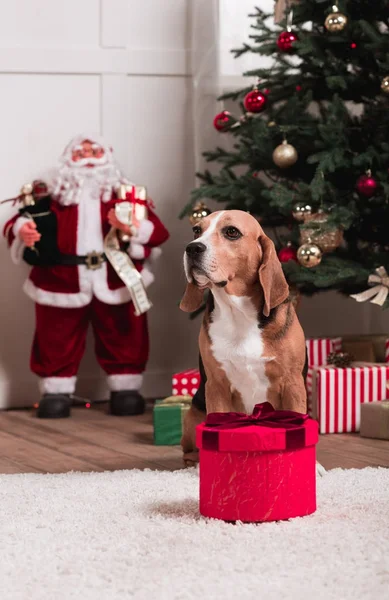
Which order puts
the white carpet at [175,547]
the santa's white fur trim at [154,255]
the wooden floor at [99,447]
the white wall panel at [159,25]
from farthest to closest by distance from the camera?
the white wall panel at [159,25]
the santa's white fur trim at [154,255]
the wooden floor at [99,447]
the white carpet at [175,547]

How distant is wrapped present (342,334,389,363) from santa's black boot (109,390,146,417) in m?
0.92

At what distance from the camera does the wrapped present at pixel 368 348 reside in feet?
12.4

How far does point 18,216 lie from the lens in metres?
4.02

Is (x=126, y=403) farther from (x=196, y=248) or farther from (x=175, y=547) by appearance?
(x=175, y=547)

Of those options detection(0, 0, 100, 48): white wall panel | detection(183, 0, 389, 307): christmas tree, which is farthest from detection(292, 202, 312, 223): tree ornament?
detection(0, 0, 100, 48): white wall panel

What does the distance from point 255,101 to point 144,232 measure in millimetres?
761

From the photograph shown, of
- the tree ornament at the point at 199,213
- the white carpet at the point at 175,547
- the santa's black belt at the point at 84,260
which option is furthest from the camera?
the santa's black belt at the point at 84,260

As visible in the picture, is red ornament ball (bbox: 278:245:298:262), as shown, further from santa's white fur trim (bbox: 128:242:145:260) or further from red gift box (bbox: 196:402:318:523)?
red gift box (bbox: 196:402:318:523)

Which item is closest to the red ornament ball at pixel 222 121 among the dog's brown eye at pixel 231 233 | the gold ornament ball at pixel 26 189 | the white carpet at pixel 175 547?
the gold ornament ball at pixel 26 189

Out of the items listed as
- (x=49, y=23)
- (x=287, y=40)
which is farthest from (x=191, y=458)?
(x=49, y=23)

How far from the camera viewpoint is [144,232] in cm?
401

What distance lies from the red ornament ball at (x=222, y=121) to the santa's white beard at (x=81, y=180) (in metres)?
0.49

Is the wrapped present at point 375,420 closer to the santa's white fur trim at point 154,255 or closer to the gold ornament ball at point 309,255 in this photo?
the gold ornament ball at point 309,255

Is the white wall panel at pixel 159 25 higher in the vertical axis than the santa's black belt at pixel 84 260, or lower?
higher
